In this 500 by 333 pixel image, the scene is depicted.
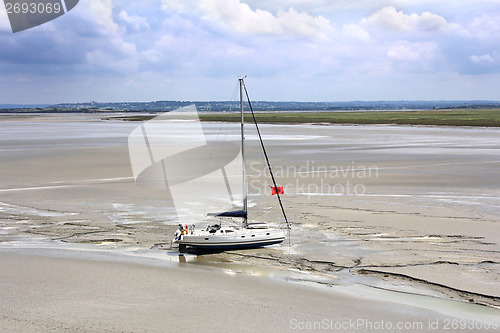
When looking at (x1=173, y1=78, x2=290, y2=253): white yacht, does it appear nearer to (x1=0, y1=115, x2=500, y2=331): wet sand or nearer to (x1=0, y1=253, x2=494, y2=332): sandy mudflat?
(x1=0, y1=115, x2=500, y2=331): wet sand

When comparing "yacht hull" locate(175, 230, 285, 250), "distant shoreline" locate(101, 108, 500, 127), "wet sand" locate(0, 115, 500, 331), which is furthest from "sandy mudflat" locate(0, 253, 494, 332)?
"distant shoreline" locate(101, 108, 500, 127)

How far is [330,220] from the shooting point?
23.0 metres

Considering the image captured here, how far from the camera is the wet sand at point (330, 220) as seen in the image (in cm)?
1567

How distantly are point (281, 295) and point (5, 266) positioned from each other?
28.0 ft

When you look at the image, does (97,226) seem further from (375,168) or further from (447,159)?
(447,159)

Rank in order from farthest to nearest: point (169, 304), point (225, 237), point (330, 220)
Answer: point (330, 220) → point (225, 237) → point (169, 304)

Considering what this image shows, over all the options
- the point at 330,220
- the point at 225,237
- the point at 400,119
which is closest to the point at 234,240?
the point at 225,237

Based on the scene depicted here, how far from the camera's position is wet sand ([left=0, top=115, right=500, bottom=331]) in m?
15.7

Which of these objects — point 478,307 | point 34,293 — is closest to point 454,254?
point 478,307

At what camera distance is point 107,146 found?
57969 millimetres

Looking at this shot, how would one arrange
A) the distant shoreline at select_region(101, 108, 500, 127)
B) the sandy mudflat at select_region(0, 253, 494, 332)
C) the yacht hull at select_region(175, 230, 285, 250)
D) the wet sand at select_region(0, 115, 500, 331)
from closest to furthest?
the sandy mudflat at select_region(0, 253, 494, 332), the wet sand at select_region(0, 115, 500, 331), the yacht hull at select_region(175, 230, 285, 250), the distant shoreline at select_region(101, 108, 500, 127)

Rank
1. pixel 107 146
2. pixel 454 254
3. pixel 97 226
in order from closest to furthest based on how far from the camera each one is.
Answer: pixel 454 254, pixel 97 226, pixel 107 146

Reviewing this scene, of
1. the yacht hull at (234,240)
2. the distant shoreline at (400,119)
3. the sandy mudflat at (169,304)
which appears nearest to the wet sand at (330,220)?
the sandy mudflat at (169,304)

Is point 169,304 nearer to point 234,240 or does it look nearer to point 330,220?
point 234,240
